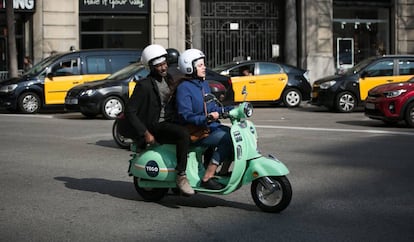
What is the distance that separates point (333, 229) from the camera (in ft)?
20.1

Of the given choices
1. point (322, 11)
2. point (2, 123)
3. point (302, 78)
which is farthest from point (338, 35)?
point (2, 123)

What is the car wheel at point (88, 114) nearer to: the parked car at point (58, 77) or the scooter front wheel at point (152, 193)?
the parked car at point (58, 77)

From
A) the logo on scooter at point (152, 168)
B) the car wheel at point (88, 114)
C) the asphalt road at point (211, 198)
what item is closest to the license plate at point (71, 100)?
the car wheel at point (88, 114)

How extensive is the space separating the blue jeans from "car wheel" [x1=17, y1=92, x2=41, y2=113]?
13828 mm

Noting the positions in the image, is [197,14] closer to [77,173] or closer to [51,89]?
[51,89]

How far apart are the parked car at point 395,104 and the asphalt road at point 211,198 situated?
142 centimetres

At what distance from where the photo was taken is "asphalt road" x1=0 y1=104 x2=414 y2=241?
6.08 metres

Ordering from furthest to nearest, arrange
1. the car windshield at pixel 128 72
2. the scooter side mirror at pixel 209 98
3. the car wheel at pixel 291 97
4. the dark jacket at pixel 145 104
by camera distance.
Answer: the car wheel at pixel 291 97 → the car windshield at pixel 128 72 → the dark jacket at pixel 145 104 → the scooter side mirror at pixel 209 98

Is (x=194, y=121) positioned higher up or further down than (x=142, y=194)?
higher up

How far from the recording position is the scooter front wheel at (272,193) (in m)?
6.57

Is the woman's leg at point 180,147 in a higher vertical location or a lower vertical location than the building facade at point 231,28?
lower

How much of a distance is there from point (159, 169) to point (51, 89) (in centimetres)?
1349

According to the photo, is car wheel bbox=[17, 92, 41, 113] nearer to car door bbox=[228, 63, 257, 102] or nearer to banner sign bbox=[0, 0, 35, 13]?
car door bbox=[228, 63, 257, 102]

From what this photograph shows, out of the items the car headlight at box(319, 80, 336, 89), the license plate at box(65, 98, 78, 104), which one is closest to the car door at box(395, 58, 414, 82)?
the car headlight at box(319, 80, 336, 89)
